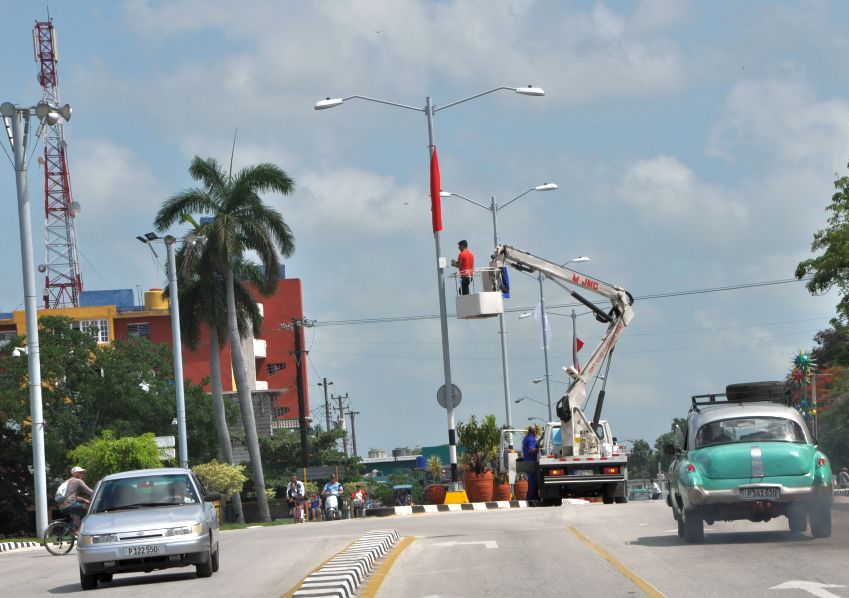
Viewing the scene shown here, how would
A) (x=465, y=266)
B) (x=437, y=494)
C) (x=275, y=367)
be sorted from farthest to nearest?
1. (x=275, y=367)
2. (x=437, y=494)
3. (x=465, y=266)

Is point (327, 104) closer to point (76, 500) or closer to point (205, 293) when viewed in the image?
point (76, 500)

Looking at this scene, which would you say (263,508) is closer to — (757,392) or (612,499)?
(612,499)

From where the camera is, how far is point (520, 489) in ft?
135

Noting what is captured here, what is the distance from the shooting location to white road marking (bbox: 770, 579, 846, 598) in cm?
1227

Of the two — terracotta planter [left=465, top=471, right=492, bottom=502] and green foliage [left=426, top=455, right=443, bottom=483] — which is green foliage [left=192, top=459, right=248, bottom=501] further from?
terracotta planter [left=465, top=471, right=492, bottom=502]

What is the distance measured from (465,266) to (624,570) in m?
20.6

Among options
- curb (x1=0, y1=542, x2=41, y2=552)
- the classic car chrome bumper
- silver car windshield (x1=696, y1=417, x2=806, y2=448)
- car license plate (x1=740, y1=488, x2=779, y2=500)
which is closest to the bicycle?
curb (x1=0, y1=542, x2=41, y2=552)

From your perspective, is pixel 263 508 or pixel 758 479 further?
pixel 263 508

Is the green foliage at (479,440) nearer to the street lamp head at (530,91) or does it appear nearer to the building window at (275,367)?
the street lamp head at (530,91)

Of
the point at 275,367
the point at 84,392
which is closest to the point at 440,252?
the point at 84,392

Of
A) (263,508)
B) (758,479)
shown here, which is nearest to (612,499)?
(758,479)

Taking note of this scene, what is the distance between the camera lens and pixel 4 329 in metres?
97.0

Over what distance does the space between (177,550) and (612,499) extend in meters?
18.8

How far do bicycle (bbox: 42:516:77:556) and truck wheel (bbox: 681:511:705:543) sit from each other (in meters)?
13.6
